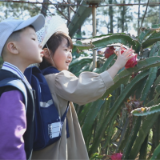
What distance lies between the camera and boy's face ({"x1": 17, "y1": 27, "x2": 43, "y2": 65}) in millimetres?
1175

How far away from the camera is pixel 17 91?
1031 mm

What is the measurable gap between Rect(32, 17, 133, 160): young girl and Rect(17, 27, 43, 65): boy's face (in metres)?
0.17

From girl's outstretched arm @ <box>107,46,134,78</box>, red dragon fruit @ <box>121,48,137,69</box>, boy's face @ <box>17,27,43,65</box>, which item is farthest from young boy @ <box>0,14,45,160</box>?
red dragon fruit @ <box>121,48,137,69</box>

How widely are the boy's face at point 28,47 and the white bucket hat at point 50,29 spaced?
21cm

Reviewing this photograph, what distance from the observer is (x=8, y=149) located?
94 centimetres

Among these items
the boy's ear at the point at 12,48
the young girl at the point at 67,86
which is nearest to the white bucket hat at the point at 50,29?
the young girl at the point at 67,86

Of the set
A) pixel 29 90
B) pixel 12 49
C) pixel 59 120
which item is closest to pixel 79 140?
pixel 59 120

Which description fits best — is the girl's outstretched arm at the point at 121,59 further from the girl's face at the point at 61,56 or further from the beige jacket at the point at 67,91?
the girl's face at the point at 61,56

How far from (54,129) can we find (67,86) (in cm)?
20

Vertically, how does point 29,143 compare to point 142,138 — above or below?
above

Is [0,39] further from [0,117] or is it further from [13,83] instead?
[0,117]

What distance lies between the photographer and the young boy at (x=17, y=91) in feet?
3.13

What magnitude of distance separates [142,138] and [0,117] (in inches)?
37.2

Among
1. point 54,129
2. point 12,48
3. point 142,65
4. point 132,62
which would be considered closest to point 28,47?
point 12,48
